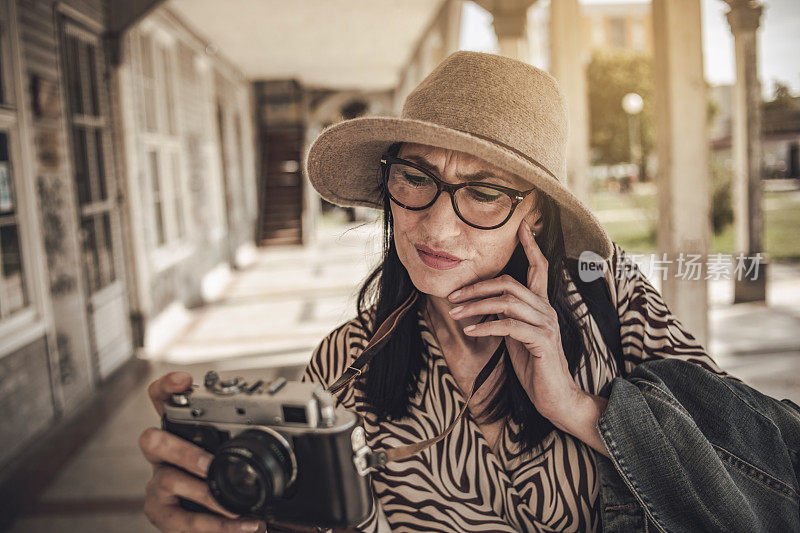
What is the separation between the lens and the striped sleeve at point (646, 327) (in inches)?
46.4

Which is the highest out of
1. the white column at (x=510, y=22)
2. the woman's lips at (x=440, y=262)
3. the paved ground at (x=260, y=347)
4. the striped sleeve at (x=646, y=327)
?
the white column at (x=510, y=22)

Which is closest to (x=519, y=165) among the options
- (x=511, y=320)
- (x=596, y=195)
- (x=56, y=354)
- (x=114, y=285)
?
(x=511, y=320)

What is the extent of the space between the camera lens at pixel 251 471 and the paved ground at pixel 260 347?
59 centimetres

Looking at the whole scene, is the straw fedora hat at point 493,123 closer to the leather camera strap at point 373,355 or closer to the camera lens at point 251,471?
the leather camera strap at point 373,355

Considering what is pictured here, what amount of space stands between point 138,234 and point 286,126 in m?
9.40

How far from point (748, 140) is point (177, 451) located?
280 inches

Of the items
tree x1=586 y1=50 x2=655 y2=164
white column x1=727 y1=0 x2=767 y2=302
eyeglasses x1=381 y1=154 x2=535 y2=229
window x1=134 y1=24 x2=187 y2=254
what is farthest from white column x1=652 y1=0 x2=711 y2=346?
tree x1=586 y1=50 x2=655 y2=164

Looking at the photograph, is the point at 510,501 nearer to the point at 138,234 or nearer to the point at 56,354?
the point at 56,354

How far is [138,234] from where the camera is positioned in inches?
222

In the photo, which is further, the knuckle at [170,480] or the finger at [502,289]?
the finger at [502,289]

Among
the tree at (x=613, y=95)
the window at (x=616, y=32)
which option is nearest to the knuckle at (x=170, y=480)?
the tree at (x=613, y=95)

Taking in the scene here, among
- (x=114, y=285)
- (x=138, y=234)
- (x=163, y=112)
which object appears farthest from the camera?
(x=163, y=112)

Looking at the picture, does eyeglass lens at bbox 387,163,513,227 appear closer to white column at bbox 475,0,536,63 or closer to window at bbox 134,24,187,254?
white column at bbox 475,0,536,63

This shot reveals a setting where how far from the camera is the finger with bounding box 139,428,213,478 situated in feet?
2.91
